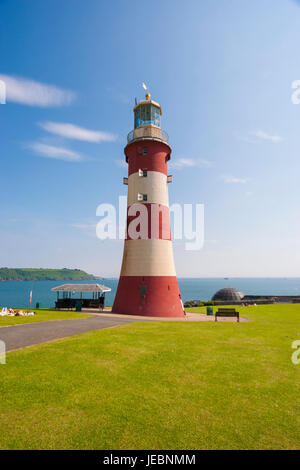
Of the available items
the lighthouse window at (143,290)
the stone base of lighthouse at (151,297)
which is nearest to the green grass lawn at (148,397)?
the stone base of lighthouse at (151,297)

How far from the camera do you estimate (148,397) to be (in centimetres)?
625

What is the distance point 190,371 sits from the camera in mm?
7980

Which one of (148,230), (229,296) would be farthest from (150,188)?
(229,296)

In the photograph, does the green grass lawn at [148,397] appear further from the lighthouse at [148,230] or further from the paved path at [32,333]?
→ the lighthouse at [148,230]

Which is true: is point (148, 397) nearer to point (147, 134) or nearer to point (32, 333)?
Result: point (32, 333)

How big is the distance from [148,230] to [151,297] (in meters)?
6.28

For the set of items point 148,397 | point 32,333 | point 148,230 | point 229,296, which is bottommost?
point 229,296

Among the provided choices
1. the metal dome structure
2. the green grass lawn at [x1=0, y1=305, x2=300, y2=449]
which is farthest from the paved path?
the metal dome structure

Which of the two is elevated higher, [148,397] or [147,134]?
[147,134]

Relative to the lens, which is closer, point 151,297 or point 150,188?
point 151,297

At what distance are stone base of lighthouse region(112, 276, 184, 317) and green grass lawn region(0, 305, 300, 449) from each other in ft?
41.0

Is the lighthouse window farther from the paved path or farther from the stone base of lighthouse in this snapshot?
the paved path
